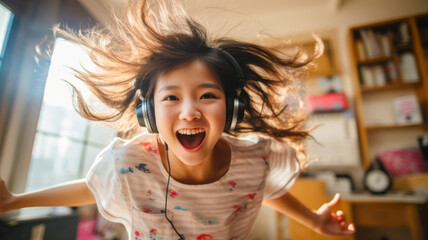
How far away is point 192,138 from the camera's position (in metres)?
0.64

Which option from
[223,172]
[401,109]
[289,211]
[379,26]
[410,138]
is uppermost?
[379,26]

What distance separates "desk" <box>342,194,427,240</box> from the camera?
1.43 meters

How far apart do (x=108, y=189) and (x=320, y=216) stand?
0.71 meters

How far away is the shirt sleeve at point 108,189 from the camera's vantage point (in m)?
0.67

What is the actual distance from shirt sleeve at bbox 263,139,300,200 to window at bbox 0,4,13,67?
143cm

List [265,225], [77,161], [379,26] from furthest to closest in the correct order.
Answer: [265,225] < [379,26] < [77,161]

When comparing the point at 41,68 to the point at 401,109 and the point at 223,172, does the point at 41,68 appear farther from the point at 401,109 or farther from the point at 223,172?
the point at 401,109

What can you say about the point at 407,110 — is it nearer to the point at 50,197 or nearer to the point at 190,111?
the point at 190,111

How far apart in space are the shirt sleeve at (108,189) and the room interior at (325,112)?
17.9 inches

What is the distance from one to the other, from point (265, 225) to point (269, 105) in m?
2.00

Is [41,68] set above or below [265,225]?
above

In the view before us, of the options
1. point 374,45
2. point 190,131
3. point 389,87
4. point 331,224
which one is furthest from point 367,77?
point 190,131

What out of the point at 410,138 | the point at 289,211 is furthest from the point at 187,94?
the point at 410,138

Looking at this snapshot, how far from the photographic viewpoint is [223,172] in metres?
0.75
